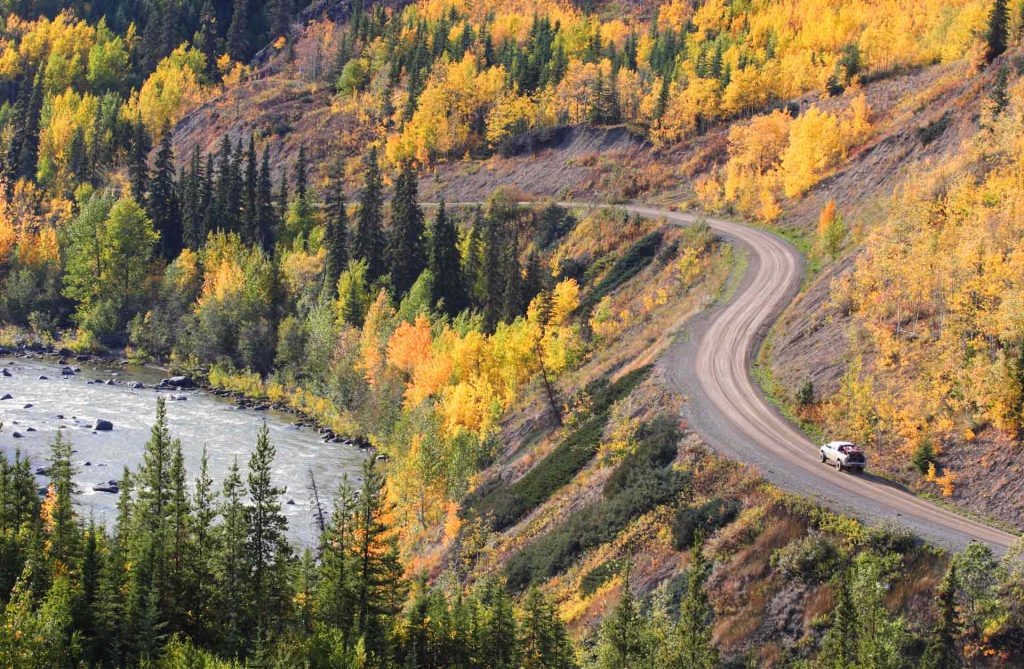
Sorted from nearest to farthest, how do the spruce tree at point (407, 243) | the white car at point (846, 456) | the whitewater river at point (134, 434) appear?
1. the white car at point (846, 456)
2. the whitewater river at point (134, 434)
3. the spruce tree at point (407, 243)

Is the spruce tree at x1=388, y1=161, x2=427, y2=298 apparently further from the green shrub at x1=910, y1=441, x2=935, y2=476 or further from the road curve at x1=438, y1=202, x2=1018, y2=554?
the green shrub at x1=910, y1=441, x2=935, y2=476

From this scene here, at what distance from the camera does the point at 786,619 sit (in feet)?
110

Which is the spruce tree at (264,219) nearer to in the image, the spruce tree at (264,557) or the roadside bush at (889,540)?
the spruce tree at (264,557)

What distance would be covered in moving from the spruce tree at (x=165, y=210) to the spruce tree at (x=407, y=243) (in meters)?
37.8

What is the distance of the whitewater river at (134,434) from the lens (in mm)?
63719

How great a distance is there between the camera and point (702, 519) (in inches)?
1545

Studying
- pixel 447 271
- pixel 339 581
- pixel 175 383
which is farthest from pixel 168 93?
pixel 339 581

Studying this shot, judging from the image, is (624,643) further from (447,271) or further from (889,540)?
(447,271)

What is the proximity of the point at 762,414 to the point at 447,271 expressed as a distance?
5299 centimetres

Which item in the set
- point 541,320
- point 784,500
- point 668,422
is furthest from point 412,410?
point 784,500

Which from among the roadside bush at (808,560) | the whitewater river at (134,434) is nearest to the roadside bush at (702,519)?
the roadside bush at (808,560)

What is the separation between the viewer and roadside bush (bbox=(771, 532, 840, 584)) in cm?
3400

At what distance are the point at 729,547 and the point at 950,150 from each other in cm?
4288

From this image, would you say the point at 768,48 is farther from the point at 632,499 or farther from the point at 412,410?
the point at 632,499
